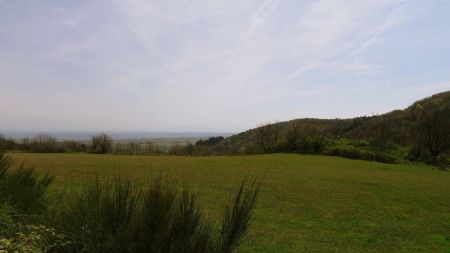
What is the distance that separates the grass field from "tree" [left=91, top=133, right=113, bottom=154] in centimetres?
2252

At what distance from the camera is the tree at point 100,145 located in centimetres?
4697

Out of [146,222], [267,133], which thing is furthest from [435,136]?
[146,222]

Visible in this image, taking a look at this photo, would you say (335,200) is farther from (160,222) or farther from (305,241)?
(160,222)

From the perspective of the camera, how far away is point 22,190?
15.7ft

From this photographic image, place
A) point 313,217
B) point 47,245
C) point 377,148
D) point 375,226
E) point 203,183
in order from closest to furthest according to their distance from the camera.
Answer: point 47,245, point 375,226, point 313,217, point 203,183, point 377,148

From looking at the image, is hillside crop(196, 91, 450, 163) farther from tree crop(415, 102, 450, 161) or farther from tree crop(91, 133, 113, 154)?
tree crop(91, 133, 113, 154)

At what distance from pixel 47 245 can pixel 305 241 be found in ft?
26.7

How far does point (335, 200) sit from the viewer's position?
17.6 meters

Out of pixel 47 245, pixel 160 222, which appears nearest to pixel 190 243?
pixel 160 222

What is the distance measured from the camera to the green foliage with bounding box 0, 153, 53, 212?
442 cm

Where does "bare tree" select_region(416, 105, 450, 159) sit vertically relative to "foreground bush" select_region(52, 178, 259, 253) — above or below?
above

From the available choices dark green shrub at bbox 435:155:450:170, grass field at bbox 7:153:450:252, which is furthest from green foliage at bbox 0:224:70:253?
dark green shrub at bbox 435:155:450:170

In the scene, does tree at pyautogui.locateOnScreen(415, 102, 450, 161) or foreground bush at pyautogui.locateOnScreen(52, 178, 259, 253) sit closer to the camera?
foreground bush at pyautogui.locateOnScreen(52, 178, 259, 253)

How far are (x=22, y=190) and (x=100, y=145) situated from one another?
44.2m
